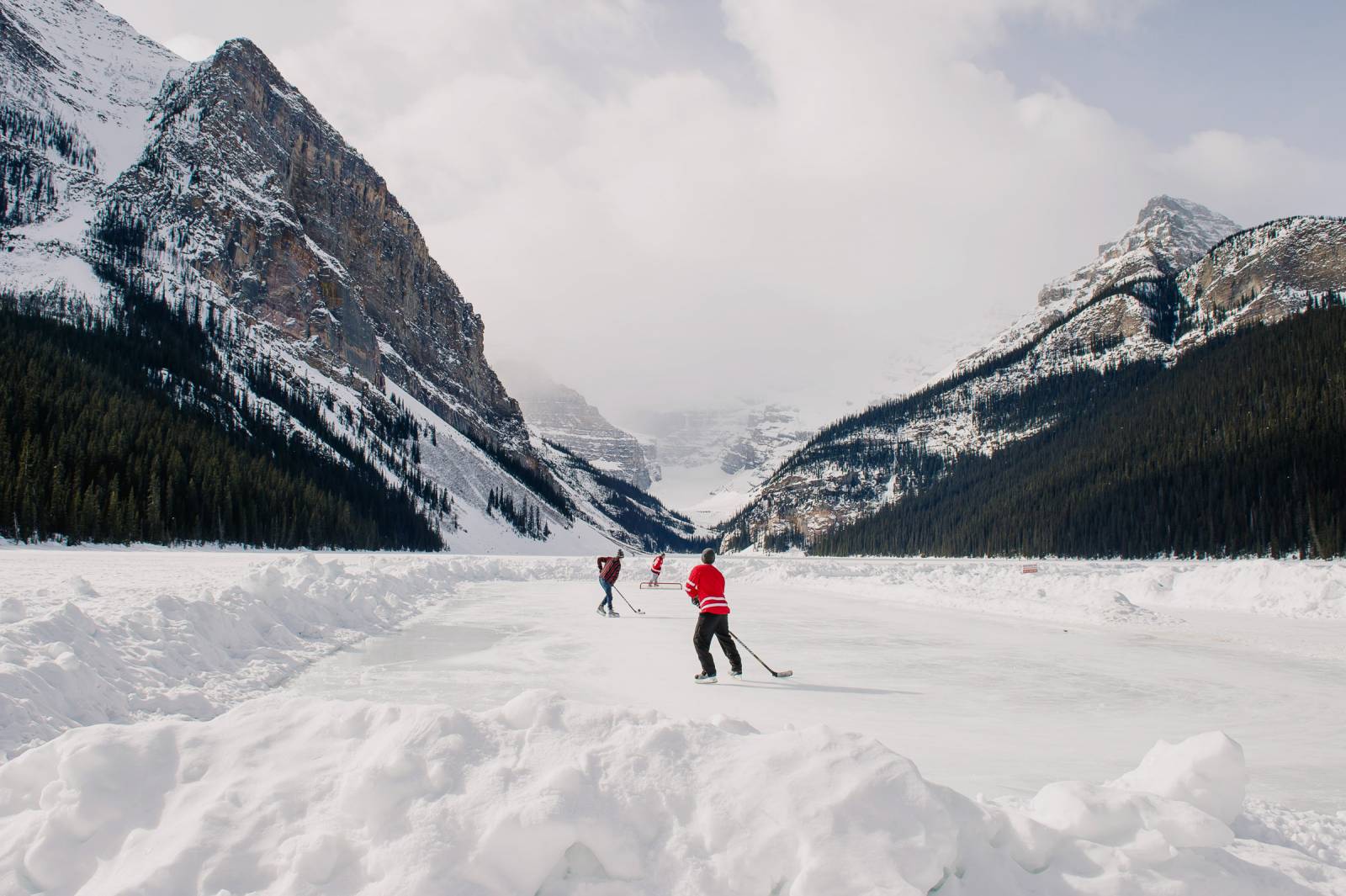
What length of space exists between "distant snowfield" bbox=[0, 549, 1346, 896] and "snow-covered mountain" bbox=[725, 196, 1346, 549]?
144m

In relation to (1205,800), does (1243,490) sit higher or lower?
higher

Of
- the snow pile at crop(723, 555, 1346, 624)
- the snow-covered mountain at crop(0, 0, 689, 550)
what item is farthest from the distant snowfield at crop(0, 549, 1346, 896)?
the snow-covered mountain at crop(0, 0, 689, 550)

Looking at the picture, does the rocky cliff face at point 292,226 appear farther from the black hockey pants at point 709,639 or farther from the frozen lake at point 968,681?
the black hockey pants at point 709,639

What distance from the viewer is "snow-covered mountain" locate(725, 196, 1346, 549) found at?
147 meters

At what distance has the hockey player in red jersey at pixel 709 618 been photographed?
11266 mm

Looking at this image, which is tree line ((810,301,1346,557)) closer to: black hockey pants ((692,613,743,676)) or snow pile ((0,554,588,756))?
black hockey pants ((692,613,743,676))

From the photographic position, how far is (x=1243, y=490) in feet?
219

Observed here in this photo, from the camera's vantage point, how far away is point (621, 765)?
167 inches

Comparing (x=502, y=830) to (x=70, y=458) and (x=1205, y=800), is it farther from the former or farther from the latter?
(x=70, y=458)

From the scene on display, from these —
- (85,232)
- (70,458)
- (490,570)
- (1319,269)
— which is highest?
(1319,269)

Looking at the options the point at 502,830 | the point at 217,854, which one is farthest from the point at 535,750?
the point at 217,854

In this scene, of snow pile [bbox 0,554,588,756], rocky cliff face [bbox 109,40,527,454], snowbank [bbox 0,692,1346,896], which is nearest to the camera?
snowbank [bbox 0,692,1346,896]

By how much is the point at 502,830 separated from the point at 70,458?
62.6m

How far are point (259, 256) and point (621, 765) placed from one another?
491ft
